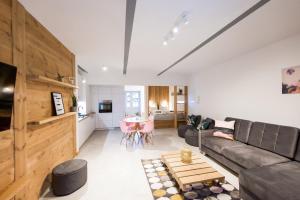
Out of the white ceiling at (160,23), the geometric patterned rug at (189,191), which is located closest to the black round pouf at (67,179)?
the geometric patterned rug at (189,191)

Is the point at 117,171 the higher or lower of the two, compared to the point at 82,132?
lower

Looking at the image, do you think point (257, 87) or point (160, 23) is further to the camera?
point (257, 87)

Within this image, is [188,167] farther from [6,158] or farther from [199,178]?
[6,158]

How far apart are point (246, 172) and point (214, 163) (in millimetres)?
1283

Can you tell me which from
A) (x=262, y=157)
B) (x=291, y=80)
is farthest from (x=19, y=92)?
(x=291, y=80)

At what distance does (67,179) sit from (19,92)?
140 cm

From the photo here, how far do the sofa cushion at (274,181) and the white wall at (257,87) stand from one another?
116 cm

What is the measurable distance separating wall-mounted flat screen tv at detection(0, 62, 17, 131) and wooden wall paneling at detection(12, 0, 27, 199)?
0.78 feet

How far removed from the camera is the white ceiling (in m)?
1.85

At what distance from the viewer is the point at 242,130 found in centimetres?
346

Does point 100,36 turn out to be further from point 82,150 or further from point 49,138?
point 82,150

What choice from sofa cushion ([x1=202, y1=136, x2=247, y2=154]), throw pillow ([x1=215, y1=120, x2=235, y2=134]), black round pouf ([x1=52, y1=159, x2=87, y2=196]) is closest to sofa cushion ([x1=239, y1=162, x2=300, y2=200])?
sofa cushion ([x1=202, y1=136, x2=247, y2=154])

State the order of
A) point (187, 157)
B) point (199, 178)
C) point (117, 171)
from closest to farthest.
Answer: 1. point (199, 178)
2. point (187, 157)
3. point (117, 171)

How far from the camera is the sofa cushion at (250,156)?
2.40 m
